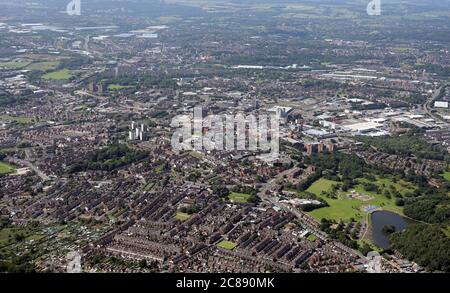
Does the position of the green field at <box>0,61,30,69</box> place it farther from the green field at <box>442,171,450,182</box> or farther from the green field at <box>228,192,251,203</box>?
the green field at <box>442,171,450,182</box>

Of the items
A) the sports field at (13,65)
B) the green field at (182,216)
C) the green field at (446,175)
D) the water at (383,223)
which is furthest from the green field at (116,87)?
the water at (383,223)

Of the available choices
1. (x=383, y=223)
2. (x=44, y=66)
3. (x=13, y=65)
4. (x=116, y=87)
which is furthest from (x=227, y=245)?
(x=13, y=65)

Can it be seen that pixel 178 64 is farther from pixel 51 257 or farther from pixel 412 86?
pixel 51 257

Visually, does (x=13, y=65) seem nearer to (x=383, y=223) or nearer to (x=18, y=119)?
(x=18, y=119)

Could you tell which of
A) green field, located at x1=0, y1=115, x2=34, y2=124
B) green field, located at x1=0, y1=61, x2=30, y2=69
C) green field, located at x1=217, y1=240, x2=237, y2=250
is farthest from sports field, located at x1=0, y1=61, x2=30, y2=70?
green field, located at x1=217, y1=240, x2=237, y2=250
